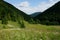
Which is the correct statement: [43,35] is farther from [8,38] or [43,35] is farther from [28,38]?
[8,38]

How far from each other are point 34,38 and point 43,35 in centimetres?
90

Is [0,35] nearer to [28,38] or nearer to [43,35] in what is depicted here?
[28,38]

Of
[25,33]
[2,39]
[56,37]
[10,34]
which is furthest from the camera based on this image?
[56,37]

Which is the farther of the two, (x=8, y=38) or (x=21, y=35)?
(x=21, y=35)

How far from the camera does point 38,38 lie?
1428 cm

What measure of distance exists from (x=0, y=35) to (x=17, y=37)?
1103 millimetres

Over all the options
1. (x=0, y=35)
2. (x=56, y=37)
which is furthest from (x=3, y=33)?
(x=56, y=37)

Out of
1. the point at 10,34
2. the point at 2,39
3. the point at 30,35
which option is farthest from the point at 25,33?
the point at 2,39

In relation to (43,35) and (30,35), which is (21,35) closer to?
(30,35)

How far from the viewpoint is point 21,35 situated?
1414 cm

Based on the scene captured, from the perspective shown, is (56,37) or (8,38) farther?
(56,37)

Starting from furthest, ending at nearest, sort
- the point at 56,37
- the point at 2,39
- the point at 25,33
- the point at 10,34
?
1. the point at 56,37
2. the point at 25,33
3. the point at 10,34
4. the point at 2,39

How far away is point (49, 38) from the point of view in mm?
14906

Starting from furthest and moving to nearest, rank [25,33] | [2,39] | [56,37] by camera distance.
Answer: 1. [56,37]
2. [25,33]
3. [2,39]
